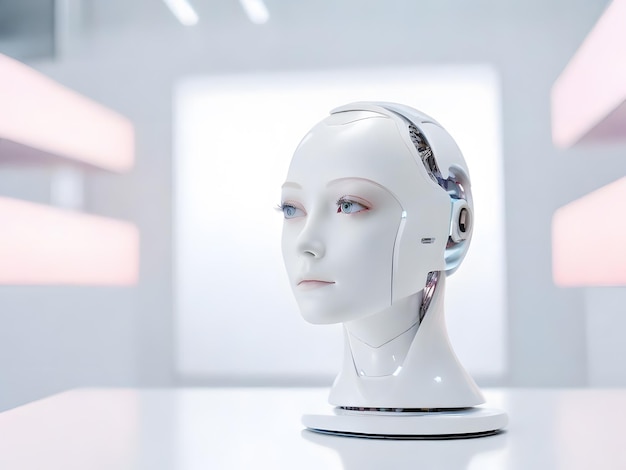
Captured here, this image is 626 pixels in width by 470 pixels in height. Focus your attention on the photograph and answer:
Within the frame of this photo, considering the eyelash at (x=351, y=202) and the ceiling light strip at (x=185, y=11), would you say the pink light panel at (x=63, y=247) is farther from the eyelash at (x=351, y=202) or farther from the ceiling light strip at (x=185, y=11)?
the eyelash at (x=351, y=202)

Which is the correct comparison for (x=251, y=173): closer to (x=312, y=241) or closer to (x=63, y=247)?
(x=63, y=247)

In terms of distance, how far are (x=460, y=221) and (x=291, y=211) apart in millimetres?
282

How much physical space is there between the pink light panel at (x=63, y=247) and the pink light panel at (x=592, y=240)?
5.35ft

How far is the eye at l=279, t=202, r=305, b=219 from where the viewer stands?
4.29ft

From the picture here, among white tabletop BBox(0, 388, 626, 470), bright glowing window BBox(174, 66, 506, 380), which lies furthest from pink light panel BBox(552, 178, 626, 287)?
white tabletop BBox(0, 388, 626, 470)

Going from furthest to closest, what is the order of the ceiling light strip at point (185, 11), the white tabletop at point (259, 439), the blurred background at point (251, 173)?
1. the ceiling light strip at point (185, 11)
2. the blurred background at point (251, 173)
3. the white tabletop at point (259, 439)

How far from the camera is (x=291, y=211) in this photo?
51.8 inches

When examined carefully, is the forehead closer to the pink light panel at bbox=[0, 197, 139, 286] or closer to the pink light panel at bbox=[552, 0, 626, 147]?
the pink light panel at bbox=[552, 0, 626, 147]

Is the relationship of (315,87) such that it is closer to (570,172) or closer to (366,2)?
(366,2)

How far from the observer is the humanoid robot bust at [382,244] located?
1.23 metres

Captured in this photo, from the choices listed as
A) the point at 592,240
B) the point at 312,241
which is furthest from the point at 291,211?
the point at 592,240

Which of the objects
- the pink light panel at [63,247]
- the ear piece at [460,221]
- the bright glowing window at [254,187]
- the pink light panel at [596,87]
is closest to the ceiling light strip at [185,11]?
the bright glowing window at [254,187]

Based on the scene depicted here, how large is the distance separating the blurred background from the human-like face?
1.78 metres

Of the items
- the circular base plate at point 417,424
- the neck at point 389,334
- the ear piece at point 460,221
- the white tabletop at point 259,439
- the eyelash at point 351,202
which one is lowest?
the white tabletop at point 259,439
